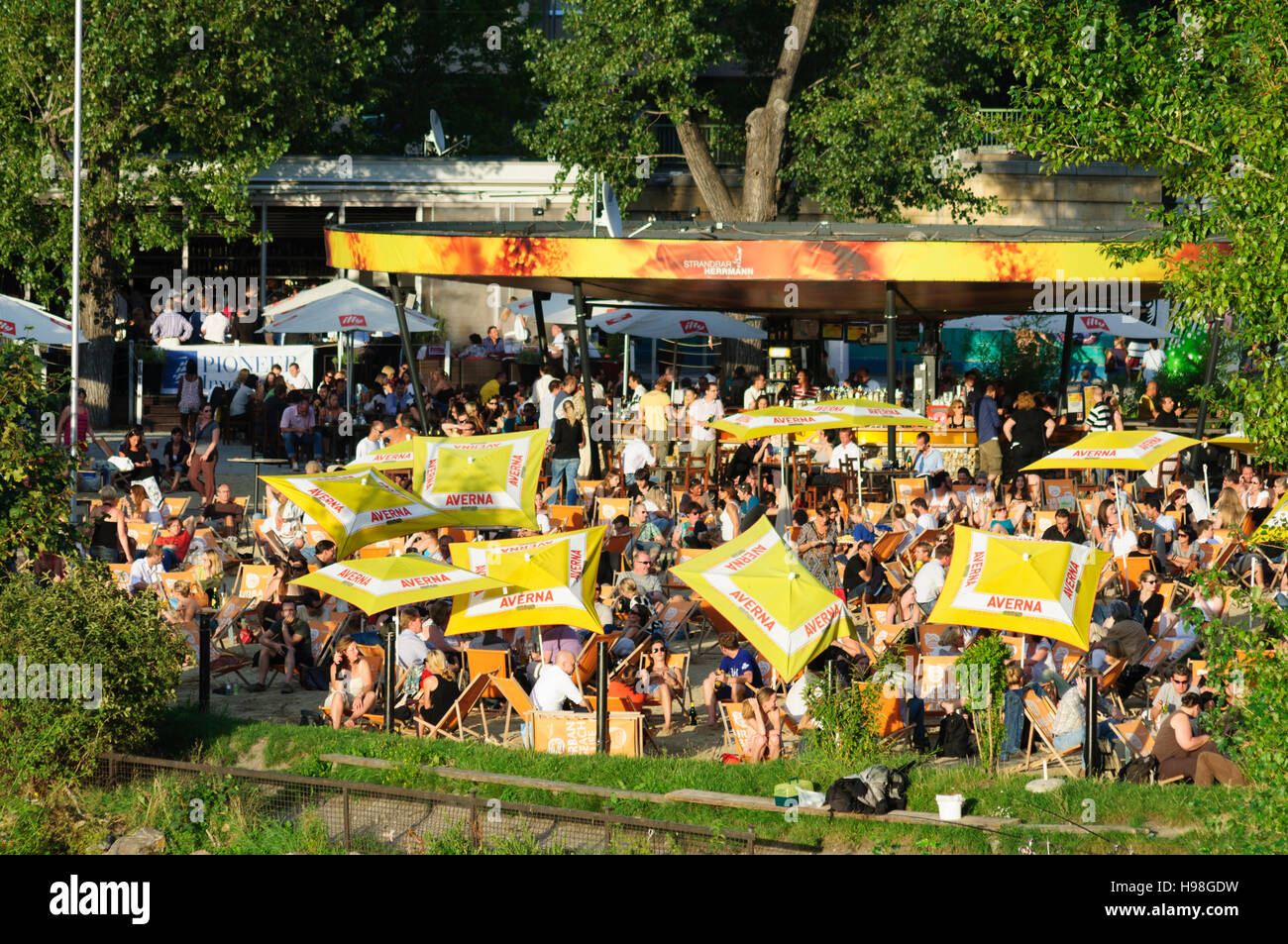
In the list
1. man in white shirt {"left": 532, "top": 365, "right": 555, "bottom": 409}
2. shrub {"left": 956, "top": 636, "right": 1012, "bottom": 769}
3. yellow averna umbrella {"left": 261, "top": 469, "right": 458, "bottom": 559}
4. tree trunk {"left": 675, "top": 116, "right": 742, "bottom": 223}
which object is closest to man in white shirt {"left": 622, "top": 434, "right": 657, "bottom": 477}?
man in white shirt {"left": 532, "top": 365, "right": 555, "bottom": 409}

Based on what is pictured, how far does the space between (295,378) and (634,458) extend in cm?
802

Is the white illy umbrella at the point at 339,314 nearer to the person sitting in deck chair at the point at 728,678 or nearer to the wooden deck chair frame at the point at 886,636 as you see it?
the wooden deck chair frame at the point at 886,636

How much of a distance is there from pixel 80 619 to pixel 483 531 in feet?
25.7

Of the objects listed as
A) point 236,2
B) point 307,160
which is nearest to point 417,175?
point 307,160

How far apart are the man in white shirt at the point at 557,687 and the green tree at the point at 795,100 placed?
Result: 18.0m

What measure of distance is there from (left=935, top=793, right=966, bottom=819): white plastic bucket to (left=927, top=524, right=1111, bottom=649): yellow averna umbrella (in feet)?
6.51

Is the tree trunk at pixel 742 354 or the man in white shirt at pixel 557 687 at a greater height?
the tree trunk at pixel 742 354

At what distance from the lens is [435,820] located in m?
12.5

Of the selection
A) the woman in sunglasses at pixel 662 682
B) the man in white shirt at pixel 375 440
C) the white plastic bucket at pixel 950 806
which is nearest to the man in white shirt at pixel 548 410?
the man in white shirt at pixel 375 440

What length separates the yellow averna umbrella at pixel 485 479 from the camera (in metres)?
17.2

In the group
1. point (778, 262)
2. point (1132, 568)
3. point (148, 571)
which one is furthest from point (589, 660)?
point (778, 262)

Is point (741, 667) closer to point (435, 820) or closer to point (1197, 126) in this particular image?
point (435, 820)

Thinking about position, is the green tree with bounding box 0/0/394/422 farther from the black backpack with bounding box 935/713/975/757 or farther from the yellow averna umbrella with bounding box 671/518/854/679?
the black backpack with bounding box 935/713/975/757
